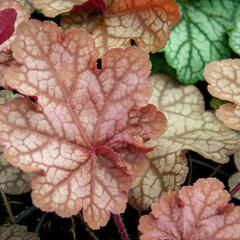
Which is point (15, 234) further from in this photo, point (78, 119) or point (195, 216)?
point (195, 216)

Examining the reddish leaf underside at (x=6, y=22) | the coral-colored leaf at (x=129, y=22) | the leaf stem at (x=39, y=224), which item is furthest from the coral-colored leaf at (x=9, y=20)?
the leaf stem at (x=39, y=224)

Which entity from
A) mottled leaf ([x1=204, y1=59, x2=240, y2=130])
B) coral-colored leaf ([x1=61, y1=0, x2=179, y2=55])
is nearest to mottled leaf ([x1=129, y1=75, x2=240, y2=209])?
mottled leaf ([x1=204, y1=59, x2=240, y2=130])

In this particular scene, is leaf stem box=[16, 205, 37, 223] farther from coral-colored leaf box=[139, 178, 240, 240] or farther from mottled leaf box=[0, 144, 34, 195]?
coral-colored leaf box=[139, 178, 240, 240]

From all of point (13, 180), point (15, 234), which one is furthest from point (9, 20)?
point (15, 234)

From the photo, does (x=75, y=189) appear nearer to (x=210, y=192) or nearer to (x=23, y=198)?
(x=210, y=192)

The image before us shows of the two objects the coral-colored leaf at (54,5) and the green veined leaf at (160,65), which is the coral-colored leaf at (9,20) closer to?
the coral-colored leaf at (54,5)
